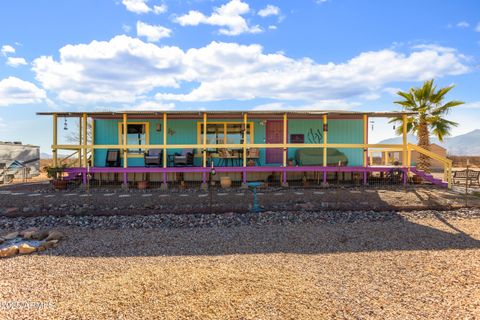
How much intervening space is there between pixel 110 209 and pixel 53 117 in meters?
5.81

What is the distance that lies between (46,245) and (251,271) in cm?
393

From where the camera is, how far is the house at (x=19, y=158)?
18.8 metres

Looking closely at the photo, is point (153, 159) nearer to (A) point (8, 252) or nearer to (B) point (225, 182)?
(B) point (225, 182)

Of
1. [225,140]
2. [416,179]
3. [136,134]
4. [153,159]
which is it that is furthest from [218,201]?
[416,179]

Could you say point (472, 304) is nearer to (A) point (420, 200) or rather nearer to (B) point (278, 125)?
(A) point (420, 200)

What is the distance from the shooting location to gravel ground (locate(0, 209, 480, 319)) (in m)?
3.56

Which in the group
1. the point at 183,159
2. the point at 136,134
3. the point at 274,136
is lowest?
the point at 183,159

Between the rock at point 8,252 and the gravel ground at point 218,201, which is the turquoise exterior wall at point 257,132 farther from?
the rock at point 8,252

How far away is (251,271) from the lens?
15.1 feet

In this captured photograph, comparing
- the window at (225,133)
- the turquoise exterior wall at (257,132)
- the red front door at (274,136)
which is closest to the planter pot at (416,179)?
the turquoise exterior wall at (257,132)

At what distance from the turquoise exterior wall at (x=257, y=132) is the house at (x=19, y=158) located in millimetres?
7077

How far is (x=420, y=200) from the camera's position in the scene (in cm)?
945

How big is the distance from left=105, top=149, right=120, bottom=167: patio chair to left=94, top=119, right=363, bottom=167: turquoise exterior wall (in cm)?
54

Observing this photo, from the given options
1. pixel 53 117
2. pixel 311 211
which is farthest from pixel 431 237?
pixel 53 117
